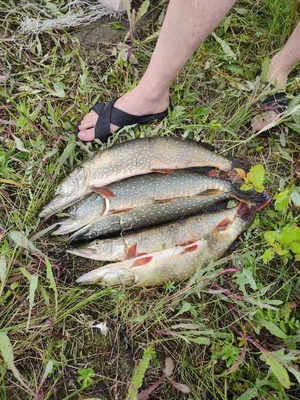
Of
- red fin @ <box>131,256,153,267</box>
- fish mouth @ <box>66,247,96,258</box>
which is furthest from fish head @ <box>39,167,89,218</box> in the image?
red fin @ <box>131,256,153,267</box>

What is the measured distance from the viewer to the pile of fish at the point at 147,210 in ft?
7.86

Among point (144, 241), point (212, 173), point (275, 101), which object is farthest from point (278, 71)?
point (144, 241)

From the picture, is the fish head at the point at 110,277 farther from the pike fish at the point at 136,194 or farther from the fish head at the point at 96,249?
the pike fish at the point at 136,194

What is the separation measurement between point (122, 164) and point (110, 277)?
69 cm

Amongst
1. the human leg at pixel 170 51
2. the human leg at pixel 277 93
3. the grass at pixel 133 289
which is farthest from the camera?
the human leg at pixel 277 93

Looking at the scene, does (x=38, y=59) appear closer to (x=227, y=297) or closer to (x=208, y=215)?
(x=208, y=215)

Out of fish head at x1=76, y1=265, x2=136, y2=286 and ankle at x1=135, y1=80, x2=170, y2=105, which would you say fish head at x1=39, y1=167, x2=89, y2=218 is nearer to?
fish head at x1=76, y1=265, x2=136, y2=286

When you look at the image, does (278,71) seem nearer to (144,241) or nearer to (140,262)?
(144,241)

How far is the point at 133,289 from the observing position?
2451 mm

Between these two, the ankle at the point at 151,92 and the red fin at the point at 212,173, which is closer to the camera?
the ankle at the point at 151,92

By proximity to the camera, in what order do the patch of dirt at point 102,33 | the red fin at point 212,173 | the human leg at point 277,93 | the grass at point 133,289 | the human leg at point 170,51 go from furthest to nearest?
the patch of dirt at point 102,33, the human leg at point 277,93, the red fin at point 212,173, the grass at point 133,289, the human leg at point 170,51

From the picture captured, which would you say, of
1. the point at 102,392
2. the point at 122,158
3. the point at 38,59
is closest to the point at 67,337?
the point at 102,392

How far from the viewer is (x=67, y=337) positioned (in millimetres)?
2365

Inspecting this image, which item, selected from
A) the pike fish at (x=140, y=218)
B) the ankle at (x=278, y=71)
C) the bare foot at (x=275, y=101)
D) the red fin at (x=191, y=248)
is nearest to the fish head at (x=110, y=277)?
the pike fish at (x=140, y=218)
